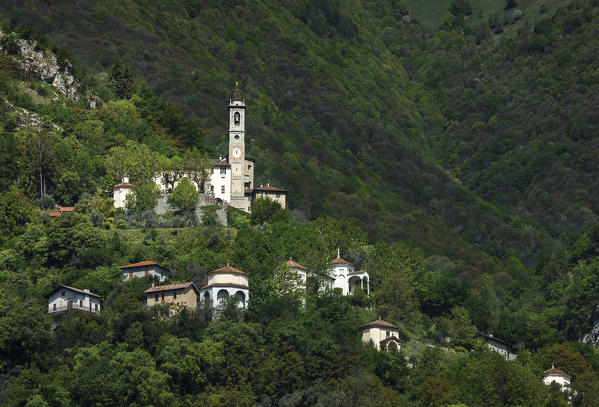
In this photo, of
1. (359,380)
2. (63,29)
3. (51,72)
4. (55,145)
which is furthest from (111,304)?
(63,29)

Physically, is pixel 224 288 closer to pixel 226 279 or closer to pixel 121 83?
pixel 226 279

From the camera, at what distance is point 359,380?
274 feet

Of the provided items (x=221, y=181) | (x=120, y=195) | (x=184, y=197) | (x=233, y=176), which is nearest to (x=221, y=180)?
(x=221, y=181)

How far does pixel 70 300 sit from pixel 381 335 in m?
25.2

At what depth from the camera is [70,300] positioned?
89.8 metres

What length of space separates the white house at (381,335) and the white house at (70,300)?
21.7 metres

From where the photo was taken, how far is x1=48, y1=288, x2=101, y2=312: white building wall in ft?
294

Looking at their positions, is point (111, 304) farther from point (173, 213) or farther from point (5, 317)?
point (173, 213)

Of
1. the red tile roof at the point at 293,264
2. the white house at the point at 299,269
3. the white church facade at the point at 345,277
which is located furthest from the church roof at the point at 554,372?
the red tile roof at the point at 293,264

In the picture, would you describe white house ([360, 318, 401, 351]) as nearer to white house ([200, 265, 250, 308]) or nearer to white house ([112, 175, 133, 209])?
white house ([200, 265, 250, 308])

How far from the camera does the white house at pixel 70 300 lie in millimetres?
89500

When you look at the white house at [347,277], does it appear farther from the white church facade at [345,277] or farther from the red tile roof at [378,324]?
the red tile roof at [378,324]

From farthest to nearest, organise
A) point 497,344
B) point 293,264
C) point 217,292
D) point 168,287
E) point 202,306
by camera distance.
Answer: point 497,344, point 293,264, point 217,292, point 168,287, point 202,306

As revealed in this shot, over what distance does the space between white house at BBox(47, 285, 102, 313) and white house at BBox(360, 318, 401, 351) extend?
71.2ft
